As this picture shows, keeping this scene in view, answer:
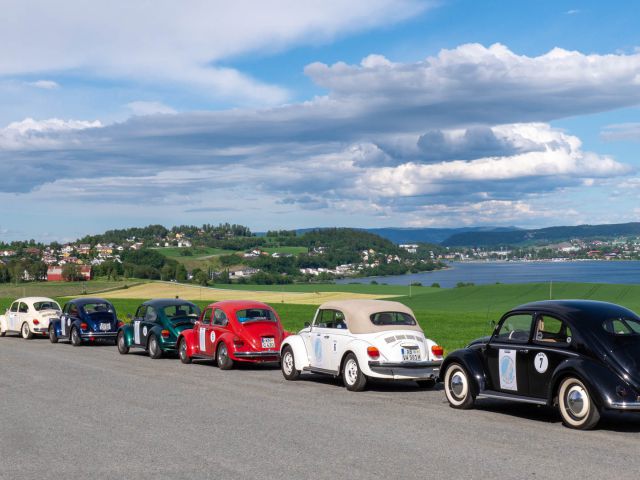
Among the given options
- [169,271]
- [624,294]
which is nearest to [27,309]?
[624,294]

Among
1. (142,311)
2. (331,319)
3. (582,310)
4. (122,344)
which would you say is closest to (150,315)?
(142,311)

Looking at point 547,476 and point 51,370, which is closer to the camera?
point 547,476

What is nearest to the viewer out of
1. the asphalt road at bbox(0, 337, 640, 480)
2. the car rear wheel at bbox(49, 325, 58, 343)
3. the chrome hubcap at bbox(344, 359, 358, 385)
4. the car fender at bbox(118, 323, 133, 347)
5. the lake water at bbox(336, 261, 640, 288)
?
the asphalt road at bbox(0, 337, 640, 480)

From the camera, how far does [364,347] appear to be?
15867mm

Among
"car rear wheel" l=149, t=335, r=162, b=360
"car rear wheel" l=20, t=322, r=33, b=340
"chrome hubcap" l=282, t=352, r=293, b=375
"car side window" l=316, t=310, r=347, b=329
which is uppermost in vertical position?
"car side window" l=316, t=310, r=347, b=329

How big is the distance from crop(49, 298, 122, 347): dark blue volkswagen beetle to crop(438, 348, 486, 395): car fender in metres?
17.6

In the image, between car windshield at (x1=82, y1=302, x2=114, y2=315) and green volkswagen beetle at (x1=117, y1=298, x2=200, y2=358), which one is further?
car windshield at (x1=82, y1=302, x2=114, y2=315)

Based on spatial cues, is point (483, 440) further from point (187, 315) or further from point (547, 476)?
point (187, 315)

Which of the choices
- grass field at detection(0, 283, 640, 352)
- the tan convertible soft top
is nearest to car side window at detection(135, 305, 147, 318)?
the tan convertible soft top

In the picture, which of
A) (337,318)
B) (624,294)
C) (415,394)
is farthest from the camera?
(624,294)

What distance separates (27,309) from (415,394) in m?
21.9

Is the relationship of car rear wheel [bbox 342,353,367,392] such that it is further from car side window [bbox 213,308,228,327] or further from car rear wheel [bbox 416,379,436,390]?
car side window [bbox 213,308,228,327]

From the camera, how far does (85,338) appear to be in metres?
28.5

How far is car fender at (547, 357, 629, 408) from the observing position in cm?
1089
